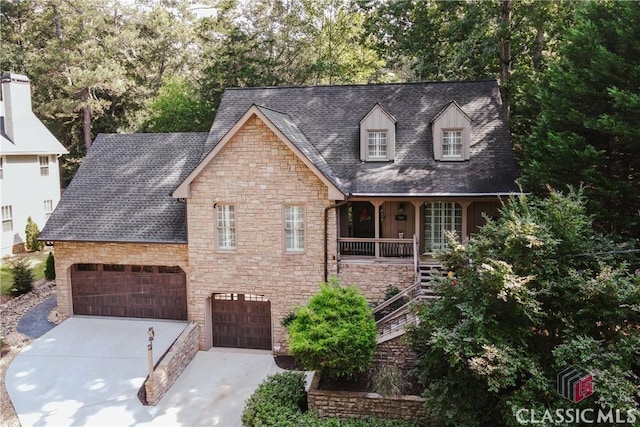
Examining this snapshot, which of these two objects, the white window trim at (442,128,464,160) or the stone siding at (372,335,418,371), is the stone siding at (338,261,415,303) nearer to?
the stone siding at (372,335,418,371)

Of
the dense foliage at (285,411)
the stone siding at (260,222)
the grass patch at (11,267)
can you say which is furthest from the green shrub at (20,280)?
the dense foliage at (285,411)

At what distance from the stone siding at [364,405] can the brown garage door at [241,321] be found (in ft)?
16.2

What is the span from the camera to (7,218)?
29375 millimetres

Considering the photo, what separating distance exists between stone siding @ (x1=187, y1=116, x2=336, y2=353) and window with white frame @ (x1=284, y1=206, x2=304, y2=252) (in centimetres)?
23

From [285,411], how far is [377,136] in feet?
35.5

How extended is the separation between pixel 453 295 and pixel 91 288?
553 inches

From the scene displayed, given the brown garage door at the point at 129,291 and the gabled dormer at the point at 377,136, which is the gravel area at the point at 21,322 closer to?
the brown garage door at the point at 129,291

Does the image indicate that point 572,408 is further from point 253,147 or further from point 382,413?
point 253,147

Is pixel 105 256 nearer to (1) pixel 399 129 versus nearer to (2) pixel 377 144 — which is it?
(2) pixel 377 144

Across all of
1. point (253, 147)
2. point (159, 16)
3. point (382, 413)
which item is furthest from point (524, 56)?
point (159, 16)

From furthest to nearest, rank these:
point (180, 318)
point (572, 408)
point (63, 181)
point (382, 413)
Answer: point (63, 181) → point (180, 318) → point (382, 413) → point (572, 408)

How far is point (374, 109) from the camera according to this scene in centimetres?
1894

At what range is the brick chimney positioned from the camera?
29.8 metres
